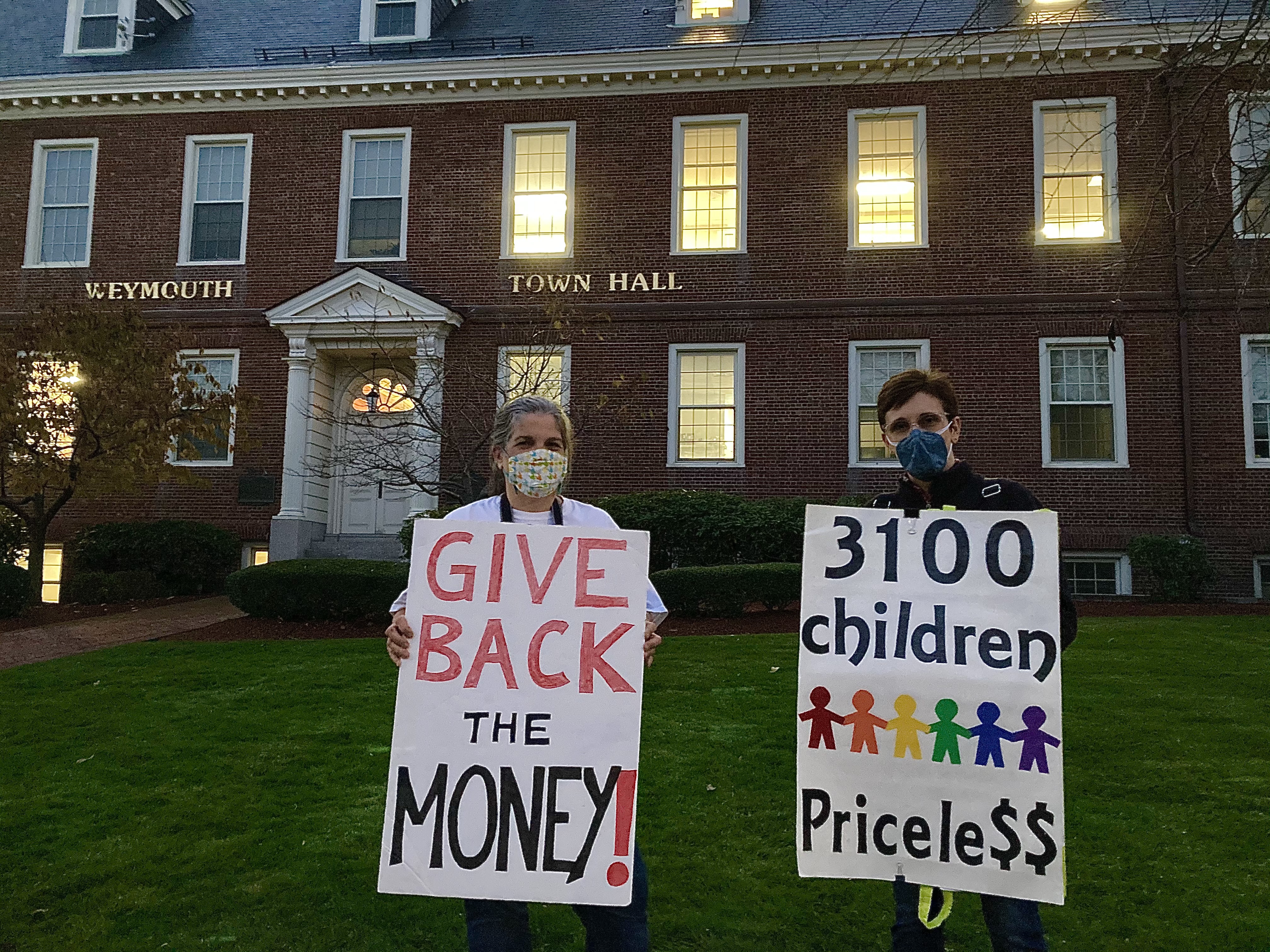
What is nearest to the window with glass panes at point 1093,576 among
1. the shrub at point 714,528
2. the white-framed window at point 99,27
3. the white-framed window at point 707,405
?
the shrub at point 714,528

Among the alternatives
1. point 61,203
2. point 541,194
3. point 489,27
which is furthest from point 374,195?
point 61,203

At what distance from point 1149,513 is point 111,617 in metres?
14.8

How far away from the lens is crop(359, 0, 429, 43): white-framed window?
698 inches

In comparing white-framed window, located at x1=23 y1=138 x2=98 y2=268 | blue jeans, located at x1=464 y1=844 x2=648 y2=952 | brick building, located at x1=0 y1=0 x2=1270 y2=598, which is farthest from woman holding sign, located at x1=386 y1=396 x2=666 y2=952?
white-framed window, located at x1=23 y1=138 x2=98 y2=268

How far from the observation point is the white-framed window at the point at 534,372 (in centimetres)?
1368

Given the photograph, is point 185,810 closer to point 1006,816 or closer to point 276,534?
point 1006,816

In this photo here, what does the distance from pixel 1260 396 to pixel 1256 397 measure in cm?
6

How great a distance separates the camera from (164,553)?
597 inches

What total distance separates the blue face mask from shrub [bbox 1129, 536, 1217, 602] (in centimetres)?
1245

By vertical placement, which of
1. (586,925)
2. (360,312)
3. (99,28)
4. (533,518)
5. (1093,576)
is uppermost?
(99,28)

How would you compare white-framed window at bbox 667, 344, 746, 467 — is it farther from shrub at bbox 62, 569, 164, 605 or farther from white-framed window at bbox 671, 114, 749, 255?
shrub at bbox 62, 569, 164, 605

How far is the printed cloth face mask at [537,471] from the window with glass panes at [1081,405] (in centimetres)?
1359

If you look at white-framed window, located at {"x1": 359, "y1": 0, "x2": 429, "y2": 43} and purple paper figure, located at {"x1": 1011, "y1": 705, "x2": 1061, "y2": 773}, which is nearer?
purple paper figure, located at {"x1": 1011, "y1": 705, "x2": 1061, "y2": 773}

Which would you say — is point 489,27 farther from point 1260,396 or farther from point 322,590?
point 1260,396
